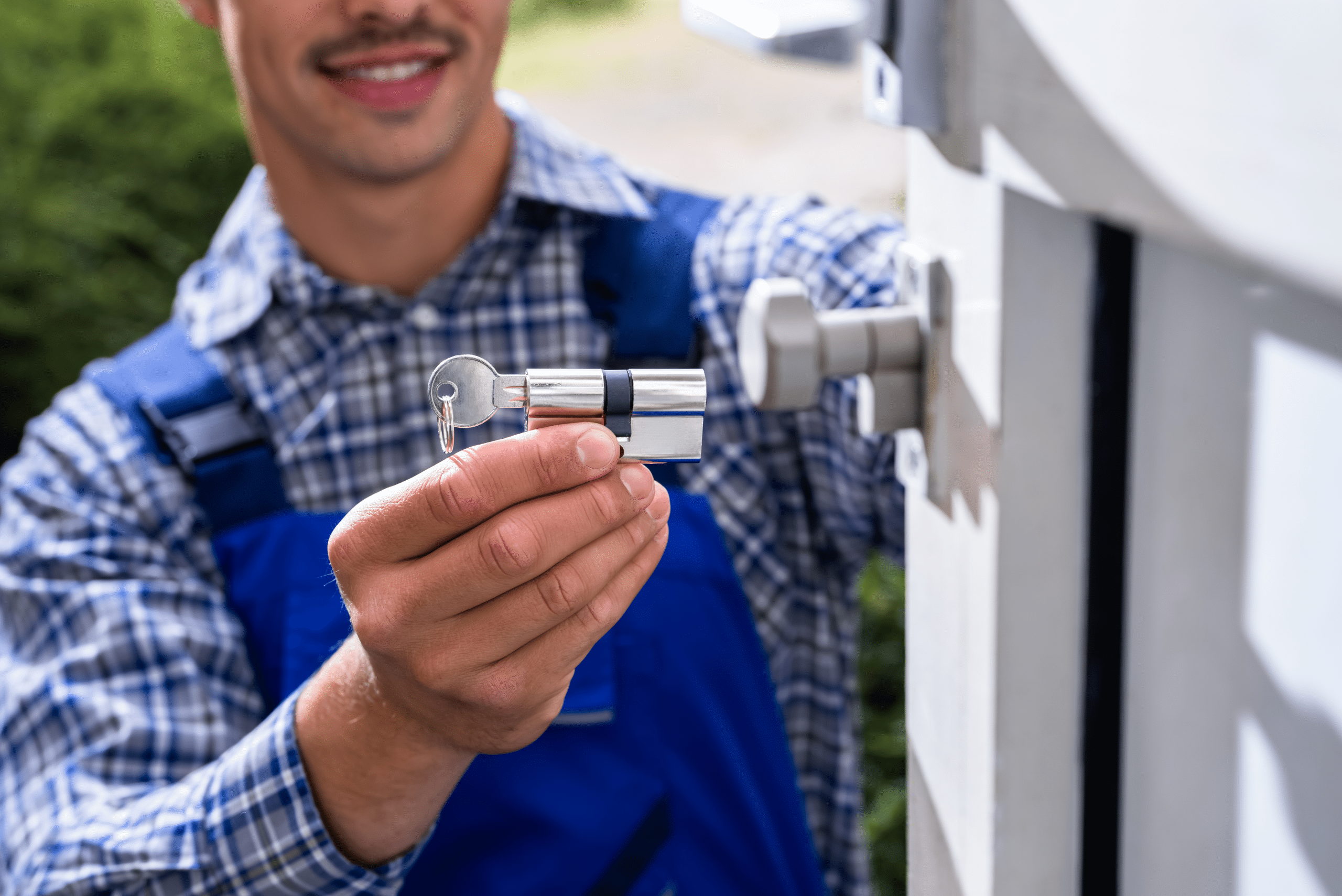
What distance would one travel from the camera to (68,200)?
197cm

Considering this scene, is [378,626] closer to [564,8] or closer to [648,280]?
[648,280]

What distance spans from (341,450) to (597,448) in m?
0.55

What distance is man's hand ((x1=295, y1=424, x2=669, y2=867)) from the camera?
411 millimetres

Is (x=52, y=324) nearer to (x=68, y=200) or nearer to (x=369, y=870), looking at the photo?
(x=68, y=200)

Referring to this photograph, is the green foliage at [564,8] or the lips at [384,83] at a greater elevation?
the green foliage at [564,8]

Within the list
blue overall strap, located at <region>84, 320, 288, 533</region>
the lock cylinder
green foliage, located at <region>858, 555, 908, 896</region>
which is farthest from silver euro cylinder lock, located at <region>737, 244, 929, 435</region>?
green foliage, located at <region>858, 555, 908, 896</region>

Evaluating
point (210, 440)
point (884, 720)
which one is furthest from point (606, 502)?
point (884, 720)

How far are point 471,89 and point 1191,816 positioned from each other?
28.8 inches

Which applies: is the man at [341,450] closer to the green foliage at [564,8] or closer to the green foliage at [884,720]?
the green foliage at [884,720]

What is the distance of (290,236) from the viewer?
0.96m

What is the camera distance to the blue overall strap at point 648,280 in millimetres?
817

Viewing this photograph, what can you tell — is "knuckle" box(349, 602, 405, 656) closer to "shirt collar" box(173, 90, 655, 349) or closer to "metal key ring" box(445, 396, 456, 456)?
"metal key ring" box(445, 396, 456, 456)

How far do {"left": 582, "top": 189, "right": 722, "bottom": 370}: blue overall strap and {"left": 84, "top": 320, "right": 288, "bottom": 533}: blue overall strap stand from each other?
0.87 feet

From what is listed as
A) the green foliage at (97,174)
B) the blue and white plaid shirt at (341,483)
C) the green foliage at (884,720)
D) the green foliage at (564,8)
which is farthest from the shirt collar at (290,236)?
the green foliage at (564,8)
